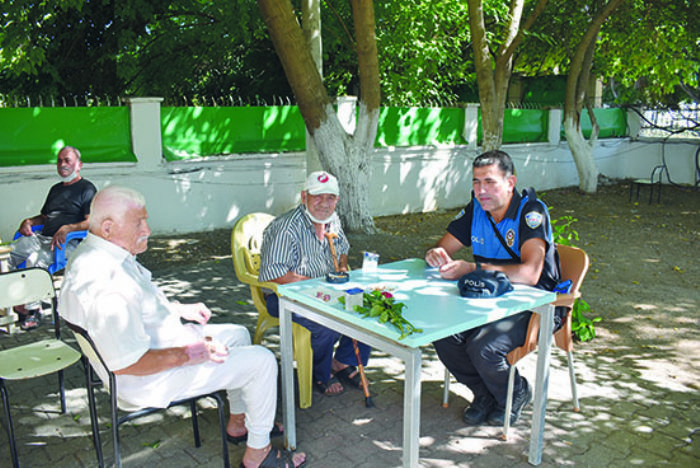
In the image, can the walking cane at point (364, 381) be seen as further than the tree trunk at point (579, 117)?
No

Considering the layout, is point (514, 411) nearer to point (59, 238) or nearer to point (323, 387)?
point (323, 387)

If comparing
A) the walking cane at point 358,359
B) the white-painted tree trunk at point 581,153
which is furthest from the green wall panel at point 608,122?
the walking cane at point 358,359

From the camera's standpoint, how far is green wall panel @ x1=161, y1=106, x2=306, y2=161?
946 centimetres

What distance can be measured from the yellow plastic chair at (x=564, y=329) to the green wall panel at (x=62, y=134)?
671 cm

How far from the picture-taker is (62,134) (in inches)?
334

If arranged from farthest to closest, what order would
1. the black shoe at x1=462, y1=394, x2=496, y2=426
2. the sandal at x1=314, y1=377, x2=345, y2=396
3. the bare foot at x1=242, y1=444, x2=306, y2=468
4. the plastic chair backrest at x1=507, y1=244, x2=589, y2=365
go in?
the sandal at x1=314, y1=377, x2=345, y2=396 → the black shoe at x1=462, y1=394, x2=496, y2=426 → the plastic chair backrest at x1=507, y1=244, x2=589, y2=365 → the bare foot at x1=242, y1=444, x2=306, y2=468

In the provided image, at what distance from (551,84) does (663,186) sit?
5.04 meters

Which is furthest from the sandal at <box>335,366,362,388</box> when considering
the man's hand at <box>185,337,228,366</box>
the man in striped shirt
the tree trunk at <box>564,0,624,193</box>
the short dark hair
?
the tree trunk at <box>564,0,624,193</box>

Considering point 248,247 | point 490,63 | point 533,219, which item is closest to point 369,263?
point 533,219

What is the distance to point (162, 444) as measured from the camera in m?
3.54

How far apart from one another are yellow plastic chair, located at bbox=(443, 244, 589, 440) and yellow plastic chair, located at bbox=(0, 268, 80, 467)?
2359 mm

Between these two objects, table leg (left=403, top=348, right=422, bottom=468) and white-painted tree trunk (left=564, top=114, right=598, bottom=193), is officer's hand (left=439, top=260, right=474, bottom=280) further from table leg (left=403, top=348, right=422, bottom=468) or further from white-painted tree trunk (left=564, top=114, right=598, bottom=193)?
white-painted tree trunk (left=564, top=114, right=598, bottom=193)

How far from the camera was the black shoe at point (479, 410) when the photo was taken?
3.79 m

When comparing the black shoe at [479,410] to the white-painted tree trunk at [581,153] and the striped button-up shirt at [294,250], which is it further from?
the white-painted tree trunk at [581,153]
